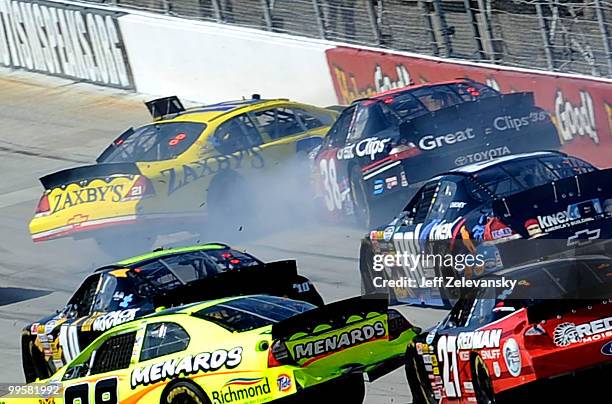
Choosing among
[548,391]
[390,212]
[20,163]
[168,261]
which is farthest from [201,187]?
[548,391]

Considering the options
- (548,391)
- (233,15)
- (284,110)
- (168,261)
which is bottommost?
(548,391)

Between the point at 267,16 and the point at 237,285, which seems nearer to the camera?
the point at 237,285

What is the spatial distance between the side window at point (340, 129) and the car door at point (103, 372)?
6368 mm

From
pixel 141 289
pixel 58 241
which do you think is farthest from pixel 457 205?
pixel 58 241

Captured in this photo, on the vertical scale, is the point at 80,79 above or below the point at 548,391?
above

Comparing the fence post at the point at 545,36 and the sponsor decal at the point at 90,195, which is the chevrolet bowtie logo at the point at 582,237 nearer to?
the sponsor decal at the point at 90,195

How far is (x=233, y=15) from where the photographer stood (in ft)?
78.9

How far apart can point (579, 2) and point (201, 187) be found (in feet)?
19.7

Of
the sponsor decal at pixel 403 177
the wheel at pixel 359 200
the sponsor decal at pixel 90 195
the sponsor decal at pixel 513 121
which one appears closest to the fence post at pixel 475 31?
the sponsor decal at pixel 513 121

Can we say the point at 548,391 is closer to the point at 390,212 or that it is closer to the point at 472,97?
the point at 390,212

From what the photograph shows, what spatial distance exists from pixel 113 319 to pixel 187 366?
8.14 ft

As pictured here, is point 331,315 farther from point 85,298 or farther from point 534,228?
point 85,298

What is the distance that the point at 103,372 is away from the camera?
31.9ft

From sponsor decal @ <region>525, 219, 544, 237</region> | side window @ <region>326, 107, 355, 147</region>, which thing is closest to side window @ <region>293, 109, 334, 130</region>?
side window @ <region>326, 107, 355, 147</region>
